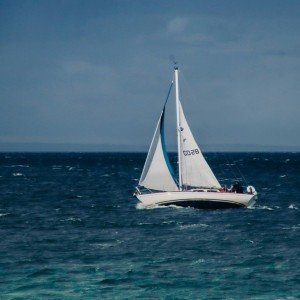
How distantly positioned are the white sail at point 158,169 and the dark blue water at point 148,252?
2680 mm

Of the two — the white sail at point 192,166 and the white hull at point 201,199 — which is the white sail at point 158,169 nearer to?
the white hull at point 201,199

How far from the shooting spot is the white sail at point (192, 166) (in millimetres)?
58094

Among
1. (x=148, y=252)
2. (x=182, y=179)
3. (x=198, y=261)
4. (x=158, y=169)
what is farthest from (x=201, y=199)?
(x=198, y=261)

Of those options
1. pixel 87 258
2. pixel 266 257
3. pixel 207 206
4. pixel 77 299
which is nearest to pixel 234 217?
pixel 207 206

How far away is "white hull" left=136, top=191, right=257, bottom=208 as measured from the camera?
5575 cm

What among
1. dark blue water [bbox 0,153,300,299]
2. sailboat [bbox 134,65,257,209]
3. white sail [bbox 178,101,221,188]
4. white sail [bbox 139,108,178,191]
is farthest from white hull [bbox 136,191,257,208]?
white sail [bbox 178,101,221,188]

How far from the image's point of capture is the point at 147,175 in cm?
5634

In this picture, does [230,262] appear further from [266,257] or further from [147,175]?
[147,175]

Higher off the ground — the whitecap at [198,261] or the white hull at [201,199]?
the white hull at [201,199]

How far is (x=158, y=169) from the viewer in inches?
2226

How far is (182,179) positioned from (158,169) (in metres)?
3.11

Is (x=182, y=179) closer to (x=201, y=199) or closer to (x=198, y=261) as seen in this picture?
(x=201, y=199)

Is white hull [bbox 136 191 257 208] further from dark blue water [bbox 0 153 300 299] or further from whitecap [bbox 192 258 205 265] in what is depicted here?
whitecap [bbox 192 258 205 265]

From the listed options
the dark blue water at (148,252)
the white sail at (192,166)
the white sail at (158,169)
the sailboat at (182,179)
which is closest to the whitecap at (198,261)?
the dark blue water at (148,252)
